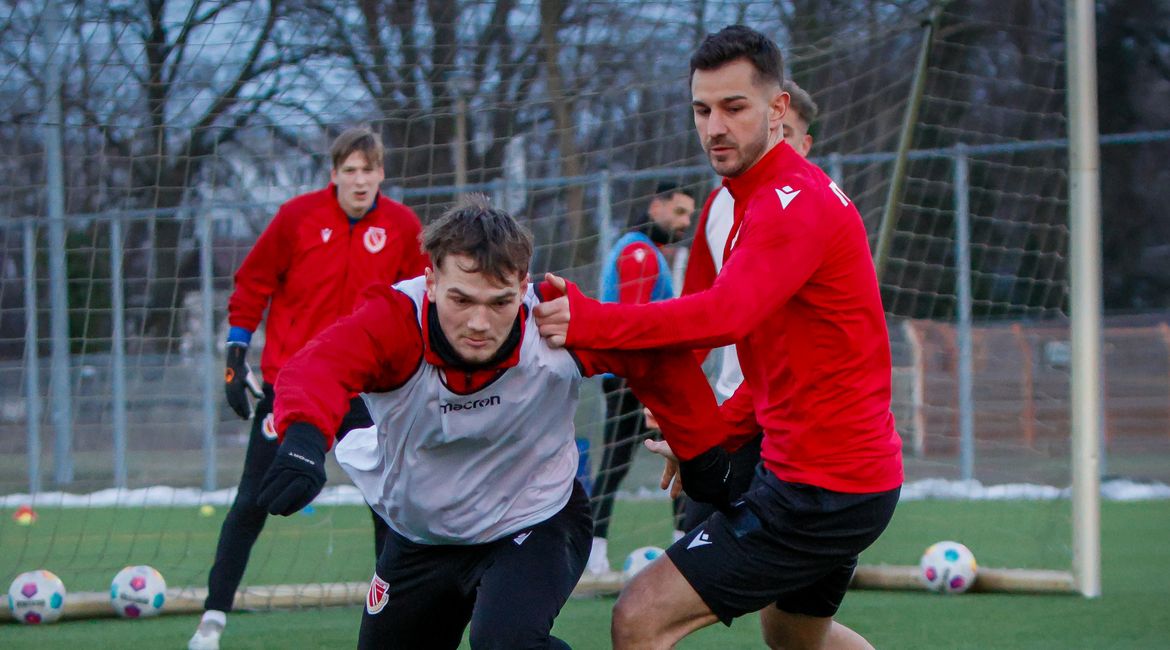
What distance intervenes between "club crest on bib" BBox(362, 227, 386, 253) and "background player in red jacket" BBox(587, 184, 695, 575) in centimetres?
Answer: 133

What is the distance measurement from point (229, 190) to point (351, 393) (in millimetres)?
5367

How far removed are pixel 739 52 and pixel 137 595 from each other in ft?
12.5

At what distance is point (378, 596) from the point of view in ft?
11.0

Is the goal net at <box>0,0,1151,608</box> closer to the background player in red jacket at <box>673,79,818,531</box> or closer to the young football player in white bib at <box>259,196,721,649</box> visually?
the background player in red jacket at <box>673,79,818,531</box>

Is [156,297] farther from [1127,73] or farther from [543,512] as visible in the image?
[1127,73]

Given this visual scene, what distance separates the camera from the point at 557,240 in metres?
8.51

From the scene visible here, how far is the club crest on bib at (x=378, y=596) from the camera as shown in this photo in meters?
3.35

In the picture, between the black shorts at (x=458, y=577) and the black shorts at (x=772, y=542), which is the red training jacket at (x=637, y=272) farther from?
the black shorts at (x=772, y=542)

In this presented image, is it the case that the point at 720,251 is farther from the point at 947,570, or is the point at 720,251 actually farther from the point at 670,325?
the point at 947,570

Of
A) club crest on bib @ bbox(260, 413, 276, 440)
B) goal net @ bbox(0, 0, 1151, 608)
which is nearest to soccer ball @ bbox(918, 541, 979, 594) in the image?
goal net @ bbox(0, 0, 1151, 608)

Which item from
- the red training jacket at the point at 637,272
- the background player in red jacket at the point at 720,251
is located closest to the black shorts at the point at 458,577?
the background player in red jacket at the point at 720,251

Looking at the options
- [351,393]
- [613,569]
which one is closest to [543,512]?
[351,393]

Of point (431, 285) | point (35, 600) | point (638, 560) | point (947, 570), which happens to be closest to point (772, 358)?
point (431, 285)

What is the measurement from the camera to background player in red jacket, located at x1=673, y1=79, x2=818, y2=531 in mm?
3775
